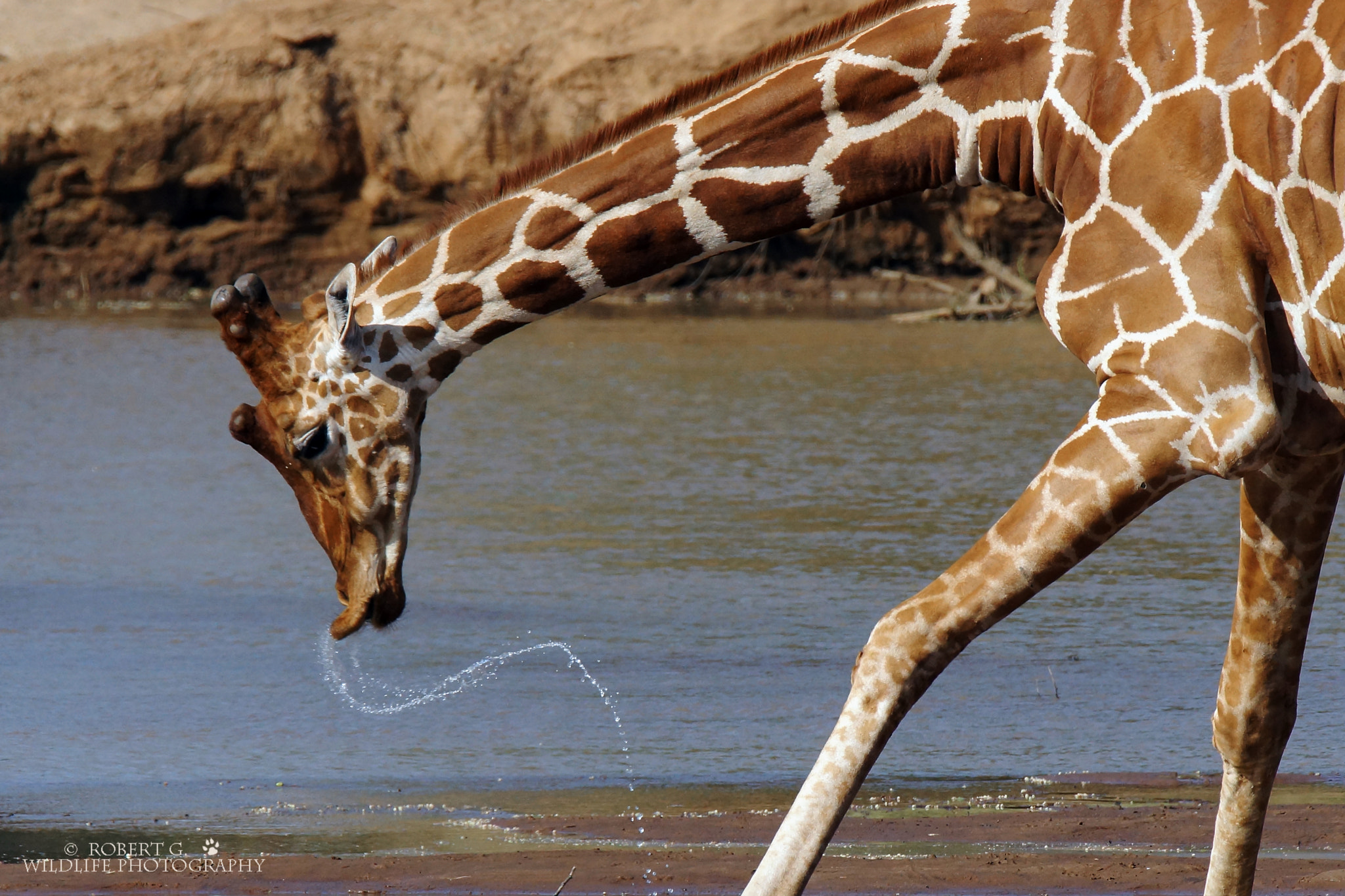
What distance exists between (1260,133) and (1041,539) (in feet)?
2.56

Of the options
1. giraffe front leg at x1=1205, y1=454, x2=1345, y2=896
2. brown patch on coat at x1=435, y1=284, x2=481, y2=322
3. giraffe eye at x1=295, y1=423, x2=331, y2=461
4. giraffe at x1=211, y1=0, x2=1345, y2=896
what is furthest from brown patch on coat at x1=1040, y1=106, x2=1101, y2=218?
giraffe eye at x1=295, y1=423, x2=331, y2=461

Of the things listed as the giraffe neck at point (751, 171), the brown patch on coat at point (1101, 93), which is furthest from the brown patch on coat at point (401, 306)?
the brown patch on coat at point (1101, 93)

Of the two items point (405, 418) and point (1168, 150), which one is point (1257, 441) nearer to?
point (1168, 150)

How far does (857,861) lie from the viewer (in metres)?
3.74

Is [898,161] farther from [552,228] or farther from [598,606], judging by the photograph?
[598,606]

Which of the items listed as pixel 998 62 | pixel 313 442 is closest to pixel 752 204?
pixel 998 62

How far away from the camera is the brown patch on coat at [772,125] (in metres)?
3.38

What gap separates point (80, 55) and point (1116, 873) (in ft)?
63.3

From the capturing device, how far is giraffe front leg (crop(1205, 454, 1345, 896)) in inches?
133

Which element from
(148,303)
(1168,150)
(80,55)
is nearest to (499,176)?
(1168,150)

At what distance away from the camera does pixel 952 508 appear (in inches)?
296

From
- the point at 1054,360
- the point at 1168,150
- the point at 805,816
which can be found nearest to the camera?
the point at 805,816

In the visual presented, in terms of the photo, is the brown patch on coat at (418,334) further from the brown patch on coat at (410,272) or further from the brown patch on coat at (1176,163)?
the brown patch on coat at (1176,163)

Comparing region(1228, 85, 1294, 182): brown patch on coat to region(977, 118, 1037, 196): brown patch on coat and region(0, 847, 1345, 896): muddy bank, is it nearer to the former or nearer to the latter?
region(977, 118, 1037, 196): brown patch on coat
